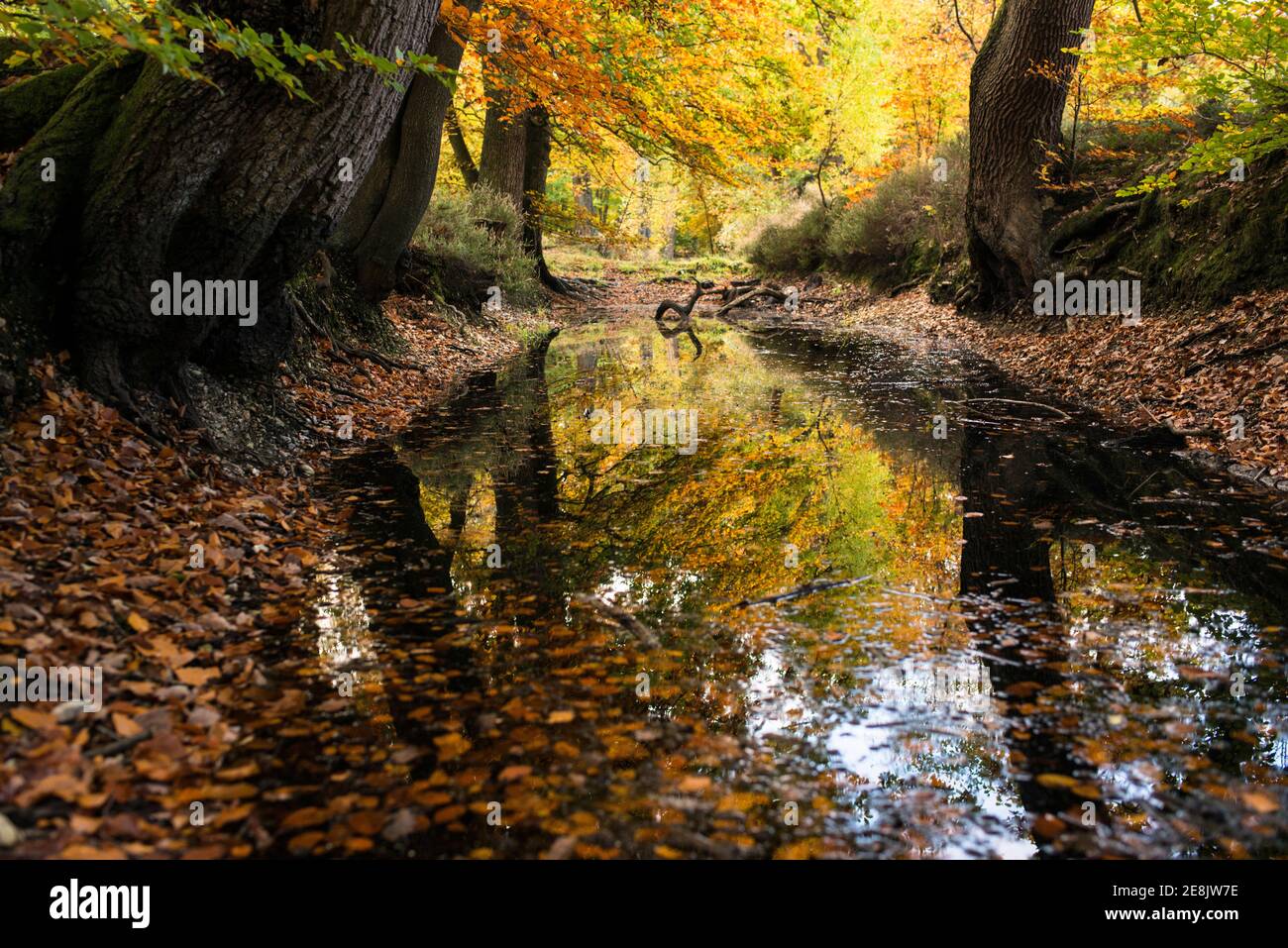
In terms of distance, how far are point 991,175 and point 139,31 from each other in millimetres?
13948

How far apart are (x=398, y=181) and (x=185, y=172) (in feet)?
22.7

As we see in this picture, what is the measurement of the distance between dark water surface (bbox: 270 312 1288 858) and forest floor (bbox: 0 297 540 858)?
13.7 inches

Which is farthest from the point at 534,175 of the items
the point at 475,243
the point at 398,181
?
the point at 398,181

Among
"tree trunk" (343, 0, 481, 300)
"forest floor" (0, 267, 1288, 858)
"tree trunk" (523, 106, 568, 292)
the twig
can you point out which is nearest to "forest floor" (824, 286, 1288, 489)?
"forest floor" (0, 267, 1288, 858)

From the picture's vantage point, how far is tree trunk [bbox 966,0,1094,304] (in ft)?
43.7

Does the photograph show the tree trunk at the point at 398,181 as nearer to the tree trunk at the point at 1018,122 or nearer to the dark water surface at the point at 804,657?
the dark water surface at the point at 804,657

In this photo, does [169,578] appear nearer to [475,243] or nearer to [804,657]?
[804,657]

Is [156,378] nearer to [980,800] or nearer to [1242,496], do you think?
[980,800]

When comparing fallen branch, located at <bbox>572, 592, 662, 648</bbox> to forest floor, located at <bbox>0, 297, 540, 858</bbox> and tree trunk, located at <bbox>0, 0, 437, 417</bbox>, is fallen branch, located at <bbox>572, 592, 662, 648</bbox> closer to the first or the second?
forest floor, located at <bbox>0, 297, 540, 858</bbox>

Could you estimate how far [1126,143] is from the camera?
14.8 m

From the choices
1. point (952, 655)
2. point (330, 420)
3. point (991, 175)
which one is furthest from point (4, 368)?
point (991, 175)

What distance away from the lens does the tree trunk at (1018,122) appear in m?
13.3

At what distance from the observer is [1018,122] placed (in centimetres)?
1418

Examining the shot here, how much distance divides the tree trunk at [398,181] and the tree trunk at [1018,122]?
337 inches
